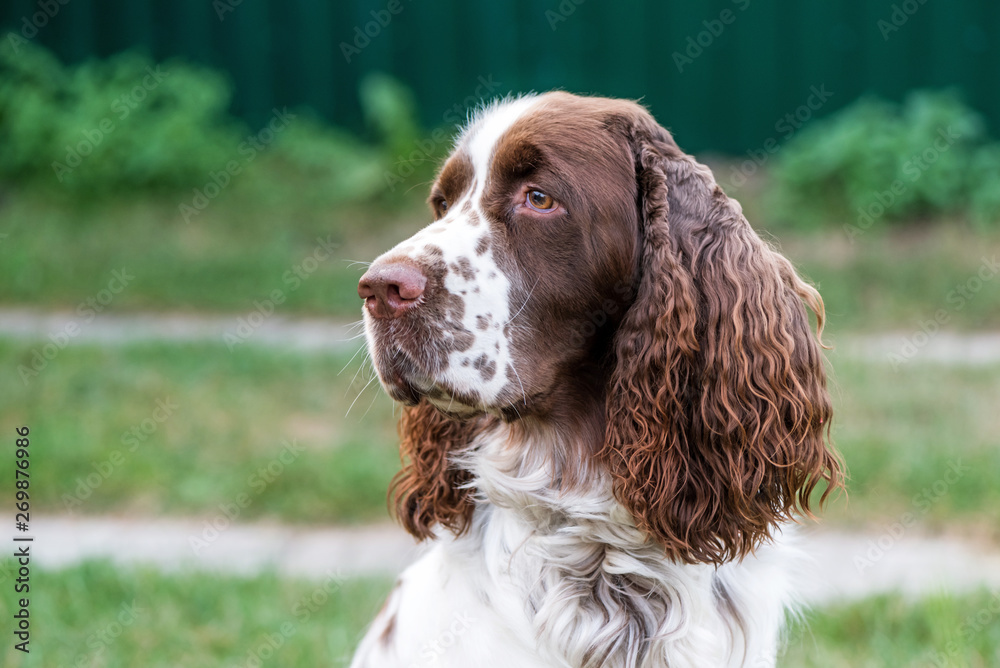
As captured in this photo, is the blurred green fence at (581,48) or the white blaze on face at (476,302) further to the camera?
the blurred green fence at (581,48)

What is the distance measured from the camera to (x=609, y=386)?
9.93 ft

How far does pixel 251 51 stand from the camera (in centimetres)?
1050

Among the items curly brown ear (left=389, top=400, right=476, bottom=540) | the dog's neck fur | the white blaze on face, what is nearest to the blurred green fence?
curly brown ear (left=389, top=400, right=476, bottom=540)

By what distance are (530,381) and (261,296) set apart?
6127 millimetres

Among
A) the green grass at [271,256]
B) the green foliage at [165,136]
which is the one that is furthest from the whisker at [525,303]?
the green foliage at [165,136]

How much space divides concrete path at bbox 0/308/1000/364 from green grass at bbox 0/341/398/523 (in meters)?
0.31

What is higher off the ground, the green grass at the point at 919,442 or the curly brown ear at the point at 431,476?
the curly brown ear at the point at 431,476

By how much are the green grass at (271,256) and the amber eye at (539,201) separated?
4.64 meters

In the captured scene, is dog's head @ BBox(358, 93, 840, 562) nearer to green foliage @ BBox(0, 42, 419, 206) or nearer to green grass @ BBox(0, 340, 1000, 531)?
green grass @ BBox(0, 340, 1000, 531)

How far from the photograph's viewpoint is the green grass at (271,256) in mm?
8039

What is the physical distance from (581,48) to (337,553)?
6120 millimetres

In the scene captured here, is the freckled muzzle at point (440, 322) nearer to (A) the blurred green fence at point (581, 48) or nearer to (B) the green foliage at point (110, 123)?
(A) the blurred green fence at point (581, 48)

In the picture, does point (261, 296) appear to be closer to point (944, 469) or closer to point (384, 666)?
point (944, 469)

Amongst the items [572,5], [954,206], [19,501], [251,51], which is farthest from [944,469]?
[251,51]
